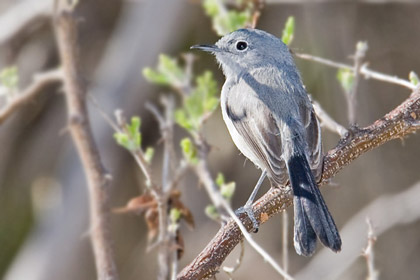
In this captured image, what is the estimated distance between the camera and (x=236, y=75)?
3953 millimetres

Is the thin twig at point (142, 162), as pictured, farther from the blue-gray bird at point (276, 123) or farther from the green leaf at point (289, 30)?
the green leaf at point (289, 30)

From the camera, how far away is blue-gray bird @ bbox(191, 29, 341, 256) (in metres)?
2.91

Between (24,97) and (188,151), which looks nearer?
(188,151)

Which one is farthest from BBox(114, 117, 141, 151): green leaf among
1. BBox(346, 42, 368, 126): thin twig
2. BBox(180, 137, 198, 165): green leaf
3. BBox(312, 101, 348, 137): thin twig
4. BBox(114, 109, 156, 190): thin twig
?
BBox(346, 42, 368, 126): thin twig

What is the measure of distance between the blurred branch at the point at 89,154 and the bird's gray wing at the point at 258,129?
2.37ft

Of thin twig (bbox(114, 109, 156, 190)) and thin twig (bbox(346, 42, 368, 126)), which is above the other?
thin twig (bbox(114, 109, 156, 190))

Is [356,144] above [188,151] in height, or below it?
below

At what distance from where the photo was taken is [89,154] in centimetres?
332

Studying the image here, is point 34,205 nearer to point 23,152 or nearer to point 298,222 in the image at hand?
point 23,152

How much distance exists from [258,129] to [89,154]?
2.70 feet

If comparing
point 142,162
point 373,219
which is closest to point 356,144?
point 142,162

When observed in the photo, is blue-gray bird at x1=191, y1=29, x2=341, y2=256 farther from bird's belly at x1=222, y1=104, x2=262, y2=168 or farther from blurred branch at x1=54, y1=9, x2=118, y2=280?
blurred branch at x1=54, y1=9, x2=118, y2=280

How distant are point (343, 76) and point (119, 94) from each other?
2.48 metres

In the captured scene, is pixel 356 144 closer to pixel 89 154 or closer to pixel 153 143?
pixel 89 154
